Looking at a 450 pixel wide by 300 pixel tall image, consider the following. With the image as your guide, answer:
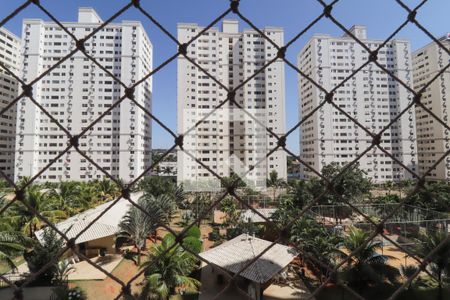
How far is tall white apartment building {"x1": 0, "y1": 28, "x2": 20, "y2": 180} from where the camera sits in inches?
873

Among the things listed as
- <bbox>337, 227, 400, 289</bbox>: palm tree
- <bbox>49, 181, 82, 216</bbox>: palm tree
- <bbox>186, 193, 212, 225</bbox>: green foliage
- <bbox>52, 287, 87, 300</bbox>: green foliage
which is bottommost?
<bbox>186, 193, 212, 225</bbox>: green foliage

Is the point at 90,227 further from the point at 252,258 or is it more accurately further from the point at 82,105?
the point at 82,105

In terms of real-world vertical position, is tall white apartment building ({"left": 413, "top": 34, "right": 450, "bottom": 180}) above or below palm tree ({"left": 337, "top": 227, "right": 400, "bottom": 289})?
above

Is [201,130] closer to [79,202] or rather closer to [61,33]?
[79,202]

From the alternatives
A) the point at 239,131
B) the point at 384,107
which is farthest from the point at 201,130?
the point at 384,107

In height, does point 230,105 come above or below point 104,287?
above

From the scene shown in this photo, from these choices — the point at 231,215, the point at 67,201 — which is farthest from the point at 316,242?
the point at 67,201

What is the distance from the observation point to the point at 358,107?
78.4 feet

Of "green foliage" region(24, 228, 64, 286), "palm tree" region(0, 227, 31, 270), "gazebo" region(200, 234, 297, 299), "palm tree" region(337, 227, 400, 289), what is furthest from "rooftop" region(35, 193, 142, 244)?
"palm tree" region(337, 227, 400, 289)

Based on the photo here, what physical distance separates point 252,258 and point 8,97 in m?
29.8

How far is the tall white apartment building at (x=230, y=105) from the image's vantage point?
2062cm

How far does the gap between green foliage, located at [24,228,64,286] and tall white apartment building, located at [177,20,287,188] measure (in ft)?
46.7

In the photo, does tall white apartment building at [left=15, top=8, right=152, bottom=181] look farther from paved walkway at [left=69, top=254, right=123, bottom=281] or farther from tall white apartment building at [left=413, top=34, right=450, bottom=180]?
tall white apartment building at [left=413, top=34, right=450, bottom=180]

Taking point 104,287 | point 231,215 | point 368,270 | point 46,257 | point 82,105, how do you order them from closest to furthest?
point 368,270 < point 46,257 < point 104,287 < point 231,215 < point 82,105
